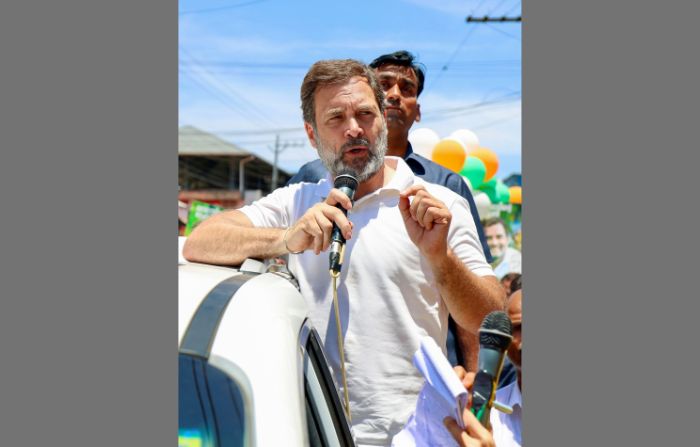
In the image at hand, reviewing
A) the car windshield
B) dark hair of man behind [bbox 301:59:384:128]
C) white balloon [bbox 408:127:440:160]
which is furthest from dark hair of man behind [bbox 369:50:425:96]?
the car windshield

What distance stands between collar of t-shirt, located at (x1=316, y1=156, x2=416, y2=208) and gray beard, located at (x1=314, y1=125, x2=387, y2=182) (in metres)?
0.05

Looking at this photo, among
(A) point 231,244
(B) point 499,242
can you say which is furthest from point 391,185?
(B) point 499,242

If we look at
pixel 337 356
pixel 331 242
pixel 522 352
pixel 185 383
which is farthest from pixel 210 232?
pixel 522 352

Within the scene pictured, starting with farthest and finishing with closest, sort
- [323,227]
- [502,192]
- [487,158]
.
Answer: [502,192] < [487,158] < [323,227]

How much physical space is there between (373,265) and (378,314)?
12cm

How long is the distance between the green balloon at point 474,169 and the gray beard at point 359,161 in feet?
7.81

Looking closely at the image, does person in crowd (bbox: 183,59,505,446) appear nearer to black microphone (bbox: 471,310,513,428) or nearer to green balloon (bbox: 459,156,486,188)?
black microphone (bbox: 471,310,513,428)

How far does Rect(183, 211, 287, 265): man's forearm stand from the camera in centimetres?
165

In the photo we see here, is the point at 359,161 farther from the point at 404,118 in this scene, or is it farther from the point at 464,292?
the point at 404,118

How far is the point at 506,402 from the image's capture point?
1.79m

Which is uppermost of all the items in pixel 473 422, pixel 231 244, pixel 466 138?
pixel 466 138

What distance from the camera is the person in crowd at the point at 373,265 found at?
174 cm

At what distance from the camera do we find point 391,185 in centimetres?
188

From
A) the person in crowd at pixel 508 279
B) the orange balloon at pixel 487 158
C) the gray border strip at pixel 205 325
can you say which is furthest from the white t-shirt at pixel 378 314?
the orange balloon at pixel 487 158
